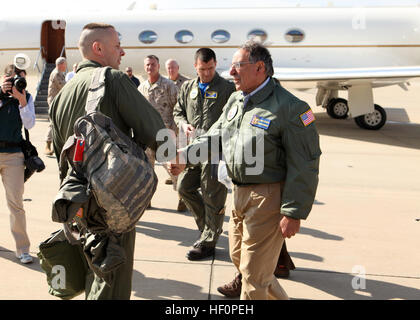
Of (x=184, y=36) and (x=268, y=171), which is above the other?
(x=184, y=36)

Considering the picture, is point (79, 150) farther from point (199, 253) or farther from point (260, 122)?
point (199, 253)

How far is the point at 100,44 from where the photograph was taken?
2.70 meters

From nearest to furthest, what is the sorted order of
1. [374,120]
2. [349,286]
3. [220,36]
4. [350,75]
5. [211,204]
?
[349,286] → [211,204] → [350,75] → [374,120] → [220,36]

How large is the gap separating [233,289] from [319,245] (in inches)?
60.7

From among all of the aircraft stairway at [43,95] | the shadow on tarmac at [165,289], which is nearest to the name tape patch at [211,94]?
the shadow on tarmac at [165,289]

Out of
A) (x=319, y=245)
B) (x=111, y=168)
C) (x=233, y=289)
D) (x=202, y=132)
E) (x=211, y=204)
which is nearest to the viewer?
(x=111, y=168)

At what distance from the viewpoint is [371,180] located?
771cm

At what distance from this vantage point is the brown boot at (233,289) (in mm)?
3850

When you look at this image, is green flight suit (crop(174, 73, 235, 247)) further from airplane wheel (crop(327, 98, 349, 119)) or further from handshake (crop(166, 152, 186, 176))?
airplane wheel (crop(327, 98, 349, 119))

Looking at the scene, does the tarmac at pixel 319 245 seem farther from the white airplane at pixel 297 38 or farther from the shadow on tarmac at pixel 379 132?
the white airplane at pixel 297 38

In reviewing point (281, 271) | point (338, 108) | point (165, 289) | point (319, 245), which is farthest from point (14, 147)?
point (338, 108)

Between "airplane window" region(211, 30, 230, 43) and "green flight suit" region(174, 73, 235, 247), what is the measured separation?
9.32m

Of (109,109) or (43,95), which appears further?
(43,95)

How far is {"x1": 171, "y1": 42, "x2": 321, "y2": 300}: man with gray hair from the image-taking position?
278 cm
